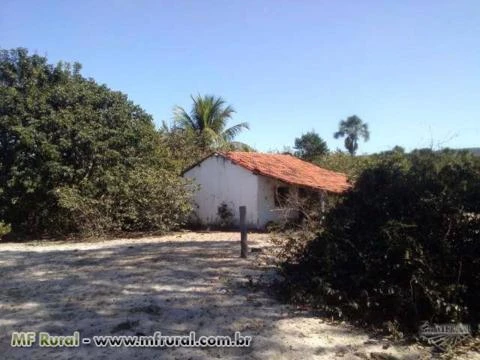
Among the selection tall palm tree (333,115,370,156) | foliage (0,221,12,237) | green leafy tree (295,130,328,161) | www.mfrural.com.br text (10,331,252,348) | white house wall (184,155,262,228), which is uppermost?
tall palm tree (333,115,370,156)

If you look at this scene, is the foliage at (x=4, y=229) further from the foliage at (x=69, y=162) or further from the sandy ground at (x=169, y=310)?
the sandy ground at (x=169, y=310)

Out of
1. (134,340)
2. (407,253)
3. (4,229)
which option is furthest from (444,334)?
(4,229)

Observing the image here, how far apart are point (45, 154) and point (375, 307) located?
13.4 m

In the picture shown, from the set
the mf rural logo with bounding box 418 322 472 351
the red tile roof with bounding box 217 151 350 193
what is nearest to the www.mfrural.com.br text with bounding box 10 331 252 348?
the mf rural logo with bounding box 418 322 472 351

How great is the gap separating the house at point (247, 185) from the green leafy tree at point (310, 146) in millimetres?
10178

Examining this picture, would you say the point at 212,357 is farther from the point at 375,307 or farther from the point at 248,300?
the point at 375,307

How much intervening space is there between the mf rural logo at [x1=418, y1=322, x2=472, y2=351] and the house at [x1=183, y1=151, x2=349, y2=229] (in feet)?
40.3

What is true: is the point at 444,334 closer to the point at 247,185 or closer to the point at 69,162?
the point at 247,185

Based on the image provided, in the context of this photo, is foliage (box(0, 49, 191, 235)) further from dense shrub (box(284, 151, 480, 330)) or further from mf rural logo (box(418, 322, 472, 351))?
mf rural logo (box(418, 322, 472, 351))

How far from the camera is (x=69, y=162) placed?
54.1 feet

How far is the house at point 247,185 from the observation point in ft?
61.0

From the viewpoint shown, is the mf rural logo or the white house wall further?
the white house wall

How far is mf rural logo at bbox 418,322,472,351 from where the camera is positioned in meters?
5.05

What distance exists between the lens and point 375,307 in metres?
5.66
